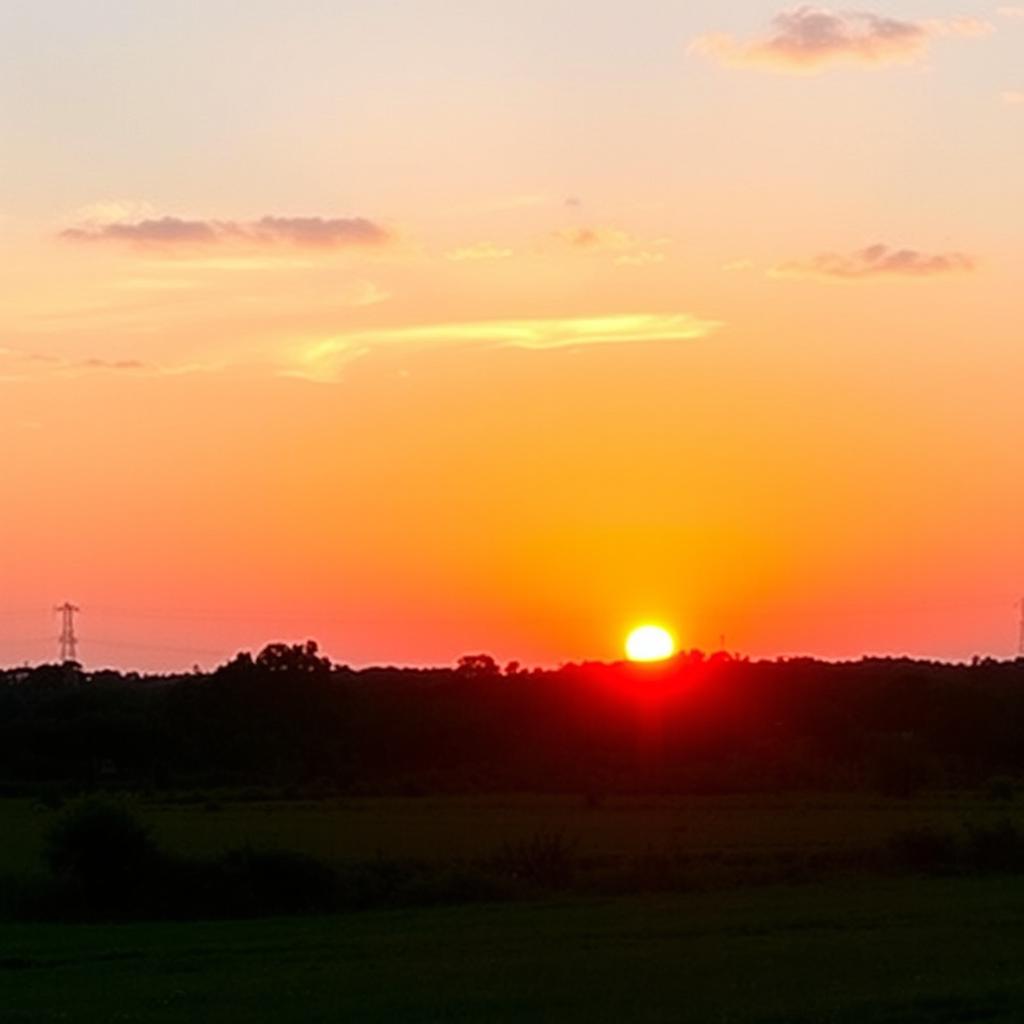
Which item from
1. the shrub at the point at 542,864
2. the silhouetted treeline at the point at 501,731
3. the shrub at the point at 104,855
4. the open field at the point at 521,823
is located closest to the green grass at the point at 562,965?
the shrub at the point at 542,864

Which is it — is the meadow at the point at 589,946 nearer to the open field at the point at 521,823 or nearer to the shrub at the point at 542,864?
the open field at the point at 521,823

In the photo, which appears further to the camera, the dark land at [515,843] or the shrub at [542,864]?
the shrub at [542,864]

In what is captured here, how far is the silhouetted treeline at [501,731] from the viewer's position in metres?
115

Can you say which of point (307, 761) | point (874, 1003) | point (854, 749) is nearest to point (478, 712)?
point (307, 761)

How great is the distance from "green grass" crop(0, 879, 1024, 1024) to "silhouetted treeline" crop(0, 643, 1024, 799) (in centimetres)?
5863

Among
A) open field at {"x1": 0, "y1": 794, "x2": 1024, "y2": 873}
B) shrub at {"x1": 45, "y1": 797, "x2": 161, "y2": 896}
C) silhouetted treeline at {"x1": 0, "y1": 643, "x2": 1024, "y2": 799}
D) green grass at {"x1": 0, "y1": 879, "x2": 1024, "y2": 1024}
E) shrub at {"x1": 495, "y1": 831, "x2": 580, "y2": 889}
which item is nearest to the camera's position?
green grass at {"x1": 0, "y1": 879, "x2": 1024, "y2": 1024}

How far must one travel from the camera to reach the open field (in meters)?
68.6

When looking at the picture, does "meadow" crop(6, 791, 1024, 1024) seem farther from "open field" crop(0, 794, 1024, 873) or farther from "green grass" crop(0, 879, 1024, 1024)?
"open field" crop(0, 794, 1024, 873)

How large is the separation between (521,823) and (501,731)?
169ft

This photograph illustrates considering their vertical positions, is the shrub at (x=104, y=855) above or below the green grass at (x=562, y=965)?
above

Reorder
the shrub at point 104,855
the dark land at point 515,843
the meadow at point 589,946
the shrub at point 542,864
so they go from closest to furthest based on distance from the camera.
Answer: the meadow at point 589,946 → the dark land at point 515,843 → the shrub at point 104,855 → the shrub at point 542,864

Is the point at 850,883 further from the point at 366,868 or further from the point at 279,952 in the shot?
the point at 279,952

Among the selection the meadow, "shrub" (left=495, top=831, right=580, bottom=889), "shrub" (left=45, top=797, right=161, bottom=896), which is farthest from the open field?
"shrub" (left=45, top=797, right=161, bottom=896)

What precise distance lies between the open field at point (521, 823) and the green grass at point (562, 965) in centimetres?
1562
